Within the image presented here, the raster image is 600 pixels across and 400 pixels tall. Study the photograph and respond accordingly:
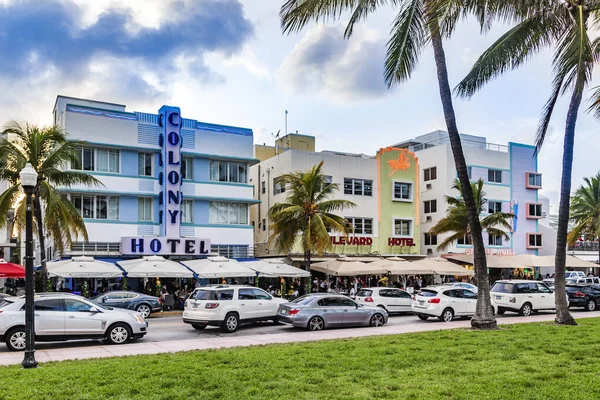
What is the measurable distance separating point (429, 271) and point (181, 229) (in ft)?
52.2

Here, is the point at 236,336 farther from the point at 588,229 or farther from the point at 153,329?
the point at 588,229

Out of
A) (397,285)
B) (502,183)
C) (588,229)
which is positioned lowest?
(397,285)

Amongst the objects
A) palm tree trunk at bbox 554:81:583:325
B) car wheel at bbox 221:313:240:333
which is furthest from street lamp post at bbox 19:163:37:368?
palm tree trunk at bbox 554:81:583:325

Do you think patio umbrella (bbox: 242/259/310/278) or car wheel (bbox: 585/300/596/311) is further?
patio umbrella (bbox: 242/259/310/278)

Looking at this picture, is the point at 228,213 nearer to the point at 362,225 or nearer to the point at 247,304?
the point at 362,225

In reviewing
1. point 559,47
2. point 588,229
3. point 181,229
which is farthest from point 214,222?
point 588,229

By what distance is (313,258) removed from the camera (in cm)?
4266

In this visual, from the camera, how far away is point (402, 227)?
48656 mm

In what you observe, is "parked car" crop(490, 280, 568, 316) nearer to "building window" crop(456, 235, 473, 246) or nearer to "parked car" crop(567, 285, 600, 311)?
"parked car" crop(567, 285, 600, 311)

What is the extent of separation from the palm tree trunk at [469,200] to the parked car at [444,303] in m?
5.75

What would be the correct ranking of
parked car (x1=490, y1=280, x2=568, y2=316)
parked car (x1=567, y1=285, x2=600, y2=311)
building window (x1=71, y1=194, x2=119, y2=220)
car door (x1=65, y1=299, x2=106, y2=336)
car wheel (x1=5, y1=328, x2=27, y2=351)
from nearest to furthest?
car wheel (x1=5, y1=328, x2=27, y2=351) → car door (x1=65, y1=299, x2=106, y2=336) → parked car (x1=490, y1=280, x2=568, y2=316) → parked car (x1=567, y1=285, x2=600, y2=311) → building window (x1=71, y1=194, x2=119, y2=220)

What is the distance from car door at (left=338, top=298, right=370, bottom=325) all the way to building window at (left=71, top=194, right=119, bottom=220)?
19.3 meters

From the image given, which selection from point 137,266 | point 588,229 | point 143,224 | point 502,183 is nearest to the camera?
point 137,266

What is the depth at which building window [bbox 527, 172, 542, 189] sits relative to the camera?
180ft
